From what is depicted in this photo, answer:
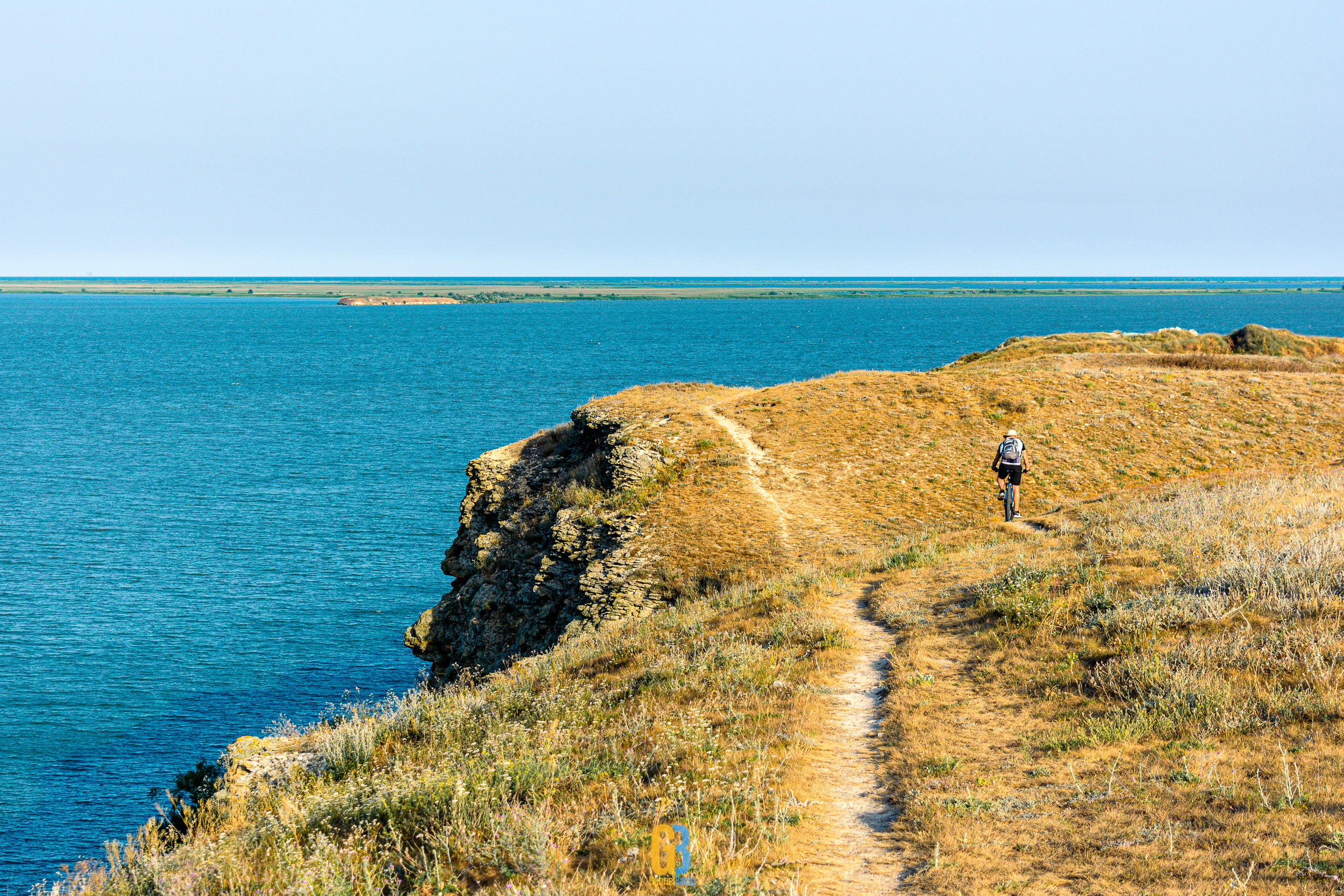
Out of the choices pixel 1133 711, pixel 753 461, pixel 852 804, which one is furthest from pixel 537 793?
pixel 753 461

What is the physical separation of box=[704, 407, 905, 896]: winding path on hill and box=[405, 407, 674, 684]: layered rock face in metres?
8.52

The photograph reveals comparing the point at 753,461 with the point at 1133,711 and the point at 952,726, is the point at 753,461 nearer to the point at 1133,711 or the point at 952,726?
the point at 952,726

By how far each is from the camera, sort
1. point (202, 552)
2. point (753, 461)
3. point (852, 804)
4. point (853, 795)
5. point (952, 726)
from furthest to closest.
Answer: point (202, 552)
point (753, 461)
point (952, 726)
point (853, 795)
point (852, 804)

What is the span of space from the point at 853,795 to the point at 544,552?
1944 centimetres

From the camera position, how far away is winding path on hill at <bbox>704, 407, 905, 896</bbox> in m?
7.63

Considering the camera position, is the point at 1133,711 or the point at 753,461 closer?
the point at 1133,711

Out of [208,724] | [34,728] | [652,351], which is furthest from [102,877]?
[652,351]

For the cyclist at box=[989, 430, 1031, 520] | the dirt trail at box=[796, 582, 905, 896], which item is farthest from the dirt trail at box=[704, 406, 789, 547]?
the dirt trail at box=[796, 582, 905, 896]

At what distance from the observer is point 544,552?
27.8 metres

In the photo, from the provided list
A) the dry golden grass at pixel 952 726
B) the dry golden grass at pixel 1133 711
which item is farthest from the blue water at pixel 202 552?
the dry golden grass at pixel 1133 711

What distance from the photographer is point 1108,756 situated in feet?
30.3

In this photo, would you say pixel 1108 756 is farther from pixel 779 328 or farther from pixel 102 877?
pixel 779 328

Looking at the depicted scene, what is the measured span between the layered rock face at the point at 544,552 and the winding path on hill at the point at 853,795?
8.52 metres

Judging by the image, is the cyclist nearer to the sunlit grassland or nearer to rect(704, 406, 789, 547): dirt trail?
rect(704, 406, 789, 547): dirt trail
